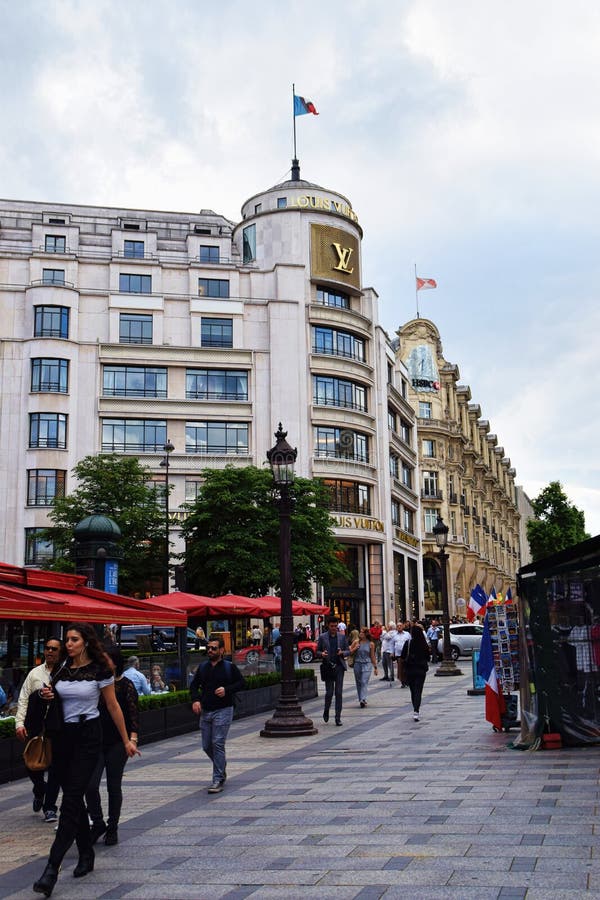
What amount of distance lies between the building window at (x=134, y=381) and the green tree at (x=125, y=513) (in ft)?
33.1

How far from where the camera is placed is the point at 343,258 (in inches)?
2207

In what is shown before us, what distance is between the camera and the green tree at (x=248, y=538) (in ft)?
124

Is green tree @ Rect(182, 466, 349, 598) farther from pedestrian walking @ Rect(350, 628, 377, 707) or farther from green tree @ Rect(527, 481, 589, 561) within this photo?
green tree @ Rect(527, 481, 589, 561)

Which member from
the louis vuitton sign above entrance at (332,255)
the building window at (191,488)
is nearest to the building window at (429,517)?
the louis vuitton sign above entrance at (332,255)

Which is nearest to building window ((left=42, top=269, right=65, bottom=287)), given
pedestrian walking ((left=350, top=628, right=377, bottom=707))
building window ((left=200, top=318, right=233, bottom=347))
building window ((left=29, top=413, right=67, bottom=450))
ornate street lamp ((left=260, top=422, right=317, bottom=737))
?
building window ((left=29, top=413, right=67, bottom=450))

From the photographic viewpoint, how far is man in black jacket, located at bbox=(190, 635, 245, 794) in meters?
10.3

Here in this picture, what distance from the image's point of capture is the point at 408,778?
1053cm

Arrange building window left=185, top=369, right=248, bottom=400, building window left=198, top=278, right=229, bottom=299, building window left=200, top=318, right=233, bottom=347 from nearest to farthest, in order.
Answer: building window left=185, top=369, right=248, bottom=400 < building window left=200, top=318, right=233, bottom=347 < building window left=198, top=278, right=229, bottom=299

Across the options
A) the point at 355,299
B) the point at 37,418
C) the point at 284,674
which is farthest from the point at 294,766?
the point at 355,299

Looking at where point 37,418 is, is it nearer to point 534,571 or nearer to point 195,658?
point 195,658

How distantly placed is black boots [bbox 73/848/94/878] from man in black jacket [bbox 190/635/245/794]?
325cm

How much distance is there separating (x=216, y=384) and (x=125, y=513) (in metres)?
15.3

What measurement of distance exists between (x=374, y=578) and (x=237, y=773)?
1712 inches

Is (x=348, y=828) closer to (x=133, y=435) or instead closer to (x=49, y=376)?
(x=133, y=435)
